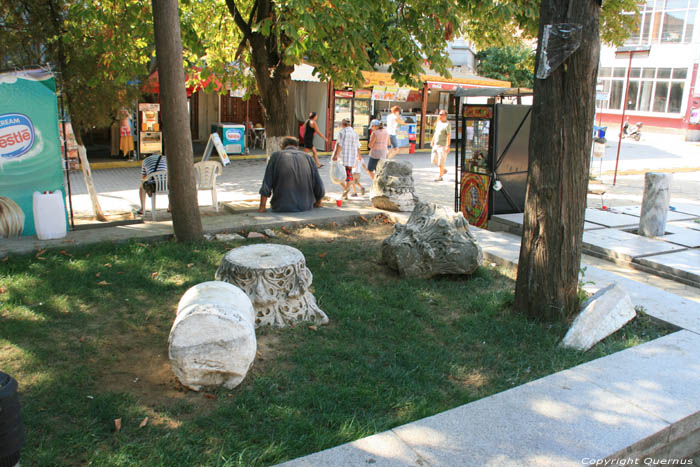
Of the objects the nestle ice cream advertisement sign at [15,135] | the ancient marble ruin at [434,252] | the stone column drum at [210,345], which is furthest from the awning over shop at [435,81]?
the stone column drum at [210,345]

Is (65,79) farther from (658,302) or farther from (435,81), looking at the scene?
(435,81)

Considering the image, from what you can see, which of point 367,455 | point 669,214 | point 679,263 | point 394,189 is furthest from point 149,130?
point 367,455

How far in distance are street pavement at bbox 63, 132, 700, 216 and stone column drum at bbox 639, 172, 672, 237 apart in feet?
9.64

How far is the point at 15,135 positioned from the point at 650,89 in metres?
36.8

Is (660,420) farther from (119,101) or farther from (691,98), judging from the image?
(691,98)

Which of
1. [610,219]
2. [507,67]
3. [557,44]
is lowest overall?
[610,219]

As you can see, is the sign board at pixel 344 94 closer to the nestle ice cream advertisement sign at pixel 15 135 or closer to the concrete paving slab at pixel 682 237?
the concrete paving slab at pixel 682 237

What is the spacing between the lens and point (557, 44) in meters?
4.43

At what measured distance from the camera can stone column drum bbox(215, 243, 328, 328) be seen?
Result: 4.65 meters

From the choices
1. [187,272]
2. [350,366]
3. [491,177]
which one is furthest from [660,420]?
[491,177]

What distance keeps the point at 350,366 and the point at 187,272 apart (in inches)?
105

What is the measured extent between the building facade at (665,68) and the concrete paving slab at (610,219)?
2545 centimetres

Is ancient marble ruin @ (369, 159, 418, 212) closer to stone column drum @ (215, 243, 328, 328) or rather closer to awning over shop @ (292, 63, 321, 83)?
stone column drum @ (215, 243, 328, 328)

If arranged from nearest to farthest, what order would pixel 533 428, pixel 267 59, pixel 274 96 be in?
pixel 533 428
pixel 267 59
pixel 274 96
